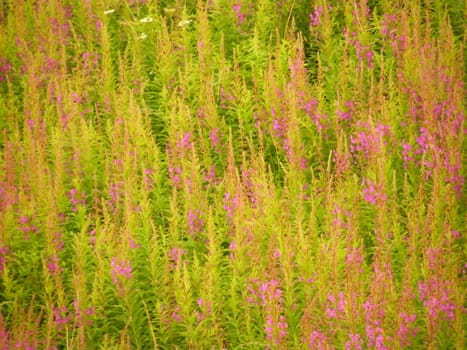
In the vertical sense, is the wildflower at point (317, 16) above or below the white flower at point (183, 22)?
below

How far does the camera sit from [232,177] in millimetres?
4633

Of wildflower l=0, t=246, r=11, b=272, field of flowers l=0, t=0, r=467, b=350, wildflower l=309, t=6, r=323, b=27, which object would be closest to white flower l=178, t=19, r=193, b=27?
field of flowers l=0, t=0, r=467, b=350

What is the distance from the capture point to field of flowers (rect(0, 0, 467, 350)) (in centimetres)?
401

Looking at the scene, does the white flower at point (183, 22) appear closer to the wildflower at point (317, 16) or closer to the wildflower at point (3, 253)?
the wildflower at point (317, 16)

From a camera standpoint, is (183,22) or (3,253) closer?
(3,253)

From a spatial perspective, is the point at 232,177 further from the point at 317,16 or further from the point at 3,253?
the point at 317,16

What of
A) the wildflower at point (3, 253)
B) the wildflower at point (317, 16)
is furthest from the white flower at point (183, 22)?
the wildflower at point (3, 253)

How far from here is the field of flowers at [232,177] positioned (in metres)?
4.01

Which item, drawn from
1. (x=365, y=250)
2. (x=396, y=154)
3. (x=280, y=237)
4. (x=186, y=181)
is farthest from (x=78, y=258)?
(x=396, y=154)

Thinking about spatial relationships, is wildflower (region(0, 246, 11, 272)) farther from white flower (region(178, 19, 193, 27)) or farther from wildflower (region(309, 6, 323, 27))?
wildflower (region(309, 6, 323, 27))

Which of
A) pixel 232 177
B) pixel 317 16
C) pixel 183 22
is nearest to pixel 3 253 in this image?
pixel 232 177

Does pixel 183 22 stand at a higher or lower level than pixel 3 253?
higher

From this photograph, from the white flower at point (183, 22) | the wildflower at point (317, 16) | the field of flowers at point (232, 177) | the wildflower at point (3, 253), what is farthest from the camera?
the white flower at point (183, 22)

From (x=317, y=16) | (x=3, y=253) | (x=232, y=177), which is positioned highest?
(x=317, y=16)
